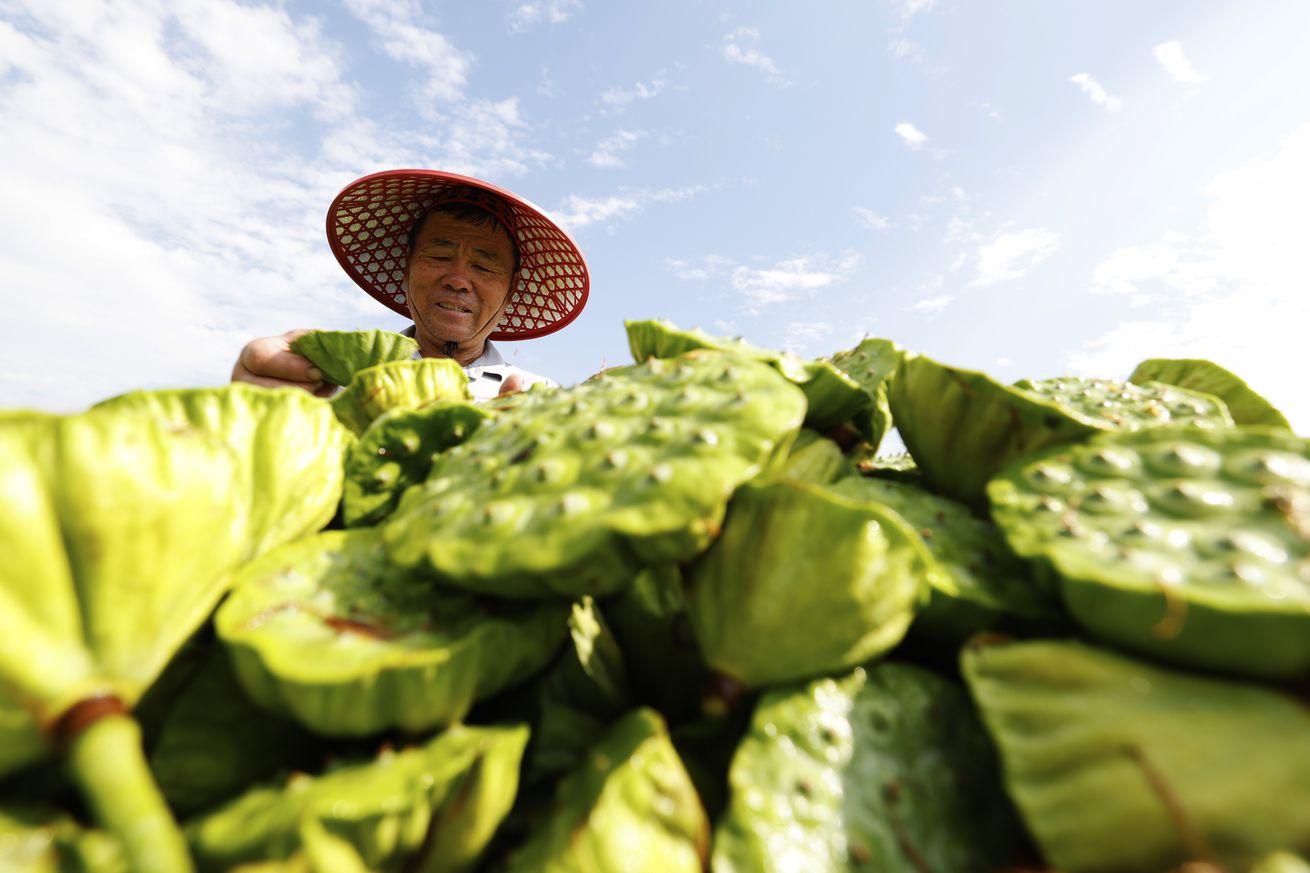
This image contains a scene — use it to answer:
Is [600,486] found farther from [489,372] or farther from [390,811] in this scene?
[489,372]

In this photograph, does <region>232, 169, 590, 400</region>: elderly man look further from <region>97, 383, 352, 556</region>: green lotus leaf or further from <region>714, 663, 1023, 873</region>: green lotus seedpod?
<region>714, 663, 1023, 873</region>: green lotus seedpod

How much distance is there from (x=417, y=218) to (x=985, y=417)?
12.1 feet

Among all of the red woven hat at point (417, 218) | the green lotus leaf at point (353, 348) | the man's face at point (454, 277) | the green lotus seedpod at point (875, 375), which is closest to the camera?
the green lotus seedpod at point (875, 375)

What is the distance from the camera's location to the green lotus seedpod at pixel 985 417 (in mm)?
900

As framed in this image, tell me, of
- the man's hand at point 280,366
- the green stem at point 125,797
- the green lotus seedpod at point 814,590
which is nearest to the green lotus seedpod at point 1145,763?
the green lotus seedpod at point 814,590

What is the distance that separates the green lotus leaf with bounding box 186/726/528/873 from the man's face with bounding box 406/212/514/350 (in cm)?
344

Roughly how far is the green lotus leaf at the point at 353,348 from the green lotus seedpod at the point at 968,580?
4.13 ft

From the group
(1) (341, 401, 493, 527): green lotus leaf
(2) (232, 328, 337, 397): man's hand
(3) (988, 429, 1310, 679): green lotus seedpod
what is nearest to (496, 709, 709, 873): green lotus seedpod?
(3) (988, 429, 1310, 679): green lotus seedpod

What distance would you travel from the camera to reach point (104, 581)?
582mm

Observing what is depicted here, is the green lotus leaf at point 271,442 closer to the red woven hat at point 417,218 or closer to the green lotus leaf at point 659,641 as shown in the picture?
the green lotus leaf at point 659,641

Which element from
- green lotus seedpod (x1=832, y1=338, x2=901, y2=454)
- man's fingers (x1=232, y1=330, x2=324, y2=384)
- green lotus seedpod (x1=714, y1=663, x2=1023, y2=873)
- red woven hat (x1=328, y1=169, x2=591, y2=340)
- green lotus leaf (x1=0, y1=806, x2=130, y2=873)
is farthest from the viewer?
red woven hat (x1=328, y1=169, x2=591, y2=340)

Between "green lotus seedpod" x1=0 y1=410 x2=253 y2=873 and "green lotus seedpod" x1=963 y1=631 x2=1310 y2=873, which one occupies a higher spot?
"green lotus seedpod" x1=0 y1=410 x2=253 y2=873

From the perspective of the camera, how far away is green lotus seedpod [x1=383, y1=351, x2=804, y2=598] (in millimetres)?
672

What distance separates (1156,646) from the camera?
0.60 meters
